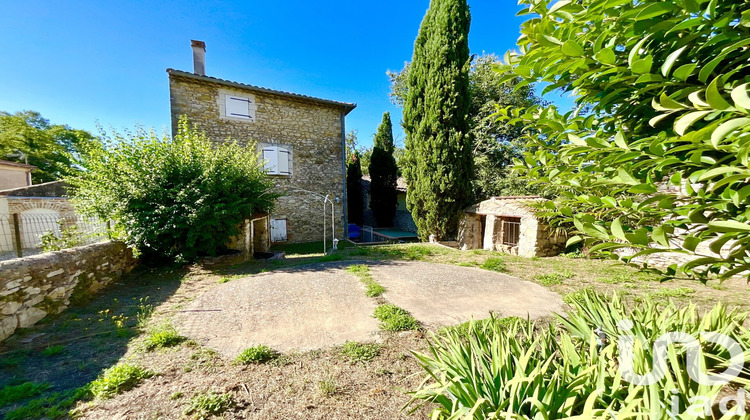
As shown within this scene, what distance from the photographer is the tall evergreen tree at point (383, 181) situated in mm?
17984

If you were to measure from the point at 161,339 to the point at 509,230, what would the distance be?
395 inches

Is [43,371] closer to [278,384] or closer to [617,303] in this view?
[278,384]

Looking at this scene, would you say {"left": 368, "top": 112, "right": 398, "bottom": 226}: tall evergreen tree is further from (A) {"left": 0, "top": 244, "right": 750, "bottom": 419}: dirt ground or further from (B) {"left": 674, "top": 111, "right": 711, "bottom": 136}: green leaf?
(B) {"left": 674, "top": 111, "right": 711, "bottom": 136}: green leaf

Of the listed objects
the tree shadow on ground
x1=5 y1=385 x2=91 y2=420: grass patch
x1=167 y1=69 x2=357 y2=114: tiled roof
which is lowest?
the tree shadow on ground

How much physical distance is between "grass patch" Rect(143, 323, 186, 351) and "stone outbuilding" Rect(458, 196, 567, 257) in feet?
24.7

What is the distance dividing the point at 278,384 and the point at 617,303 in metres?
3.32

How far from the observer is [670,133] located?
1112 millimetres

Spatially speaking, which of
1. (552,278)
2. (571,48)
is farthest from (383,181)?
(571,48)

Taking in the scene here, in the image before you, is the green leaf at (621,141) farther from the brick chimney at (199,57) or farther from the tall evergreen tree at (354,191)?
the tall evergreen tree at (354,191)

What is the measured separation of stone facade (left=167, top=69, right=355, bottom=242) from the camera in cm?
1051

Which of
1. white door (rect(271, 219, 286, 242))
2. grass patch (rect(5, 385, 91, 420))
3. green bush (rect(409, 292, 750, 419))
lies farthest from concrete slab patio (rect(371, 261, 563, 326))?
white door (rect(271, 219, 286, 242))

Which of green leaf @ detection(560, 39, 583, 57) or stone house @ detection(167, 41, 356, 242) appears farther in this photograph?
stone house @ detection(167, 41, 356, 242)

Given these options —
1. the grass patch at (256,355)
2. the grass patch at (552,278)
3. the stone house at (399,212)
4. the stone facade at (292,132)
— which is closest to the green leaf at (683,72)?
the grass patch at (256,355)

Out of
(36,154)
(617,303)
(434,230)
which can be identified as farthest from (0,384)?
(36,154)
